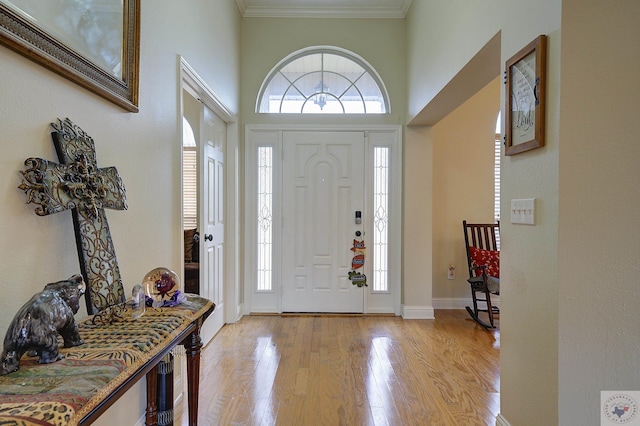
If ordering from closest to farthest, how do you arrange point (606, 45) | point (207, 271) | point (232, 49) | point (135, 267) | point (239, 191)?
1. point (606, 45)
2. point (135, 267)
3. point (207, 271)
4. point (232, 49)
5. point (239, 191)

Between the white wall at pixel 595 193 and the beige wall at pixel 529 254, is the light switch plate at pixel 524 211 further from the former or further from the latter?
the white wall at pixel 595 193

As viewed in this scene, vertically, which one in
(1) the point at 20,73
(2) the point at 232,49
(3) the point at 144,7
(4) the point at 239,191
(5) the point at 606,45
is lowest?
(4) the point at 239,191

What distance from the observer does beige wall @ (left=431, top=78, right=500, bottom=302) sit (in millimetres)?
4043

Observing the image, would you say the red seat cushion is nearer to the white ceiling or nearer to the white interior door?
the white interior door

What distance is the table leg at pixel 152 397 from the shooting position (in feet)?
5.19

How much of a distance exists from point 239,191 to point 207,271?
104 centimetres

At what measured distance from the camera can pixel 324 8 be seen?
364 centimetres

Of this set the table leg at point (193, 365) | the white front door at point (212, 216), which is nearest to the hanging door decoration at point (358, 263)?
the white front door at point (212, 216)

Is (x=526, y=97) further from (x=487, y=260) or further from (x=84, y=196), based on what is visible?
(x=487, y=260)

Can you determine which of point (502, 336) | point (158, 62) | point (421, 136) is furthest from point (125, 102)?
point (421, 136)

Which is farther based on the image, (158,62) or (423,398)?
(423,398)

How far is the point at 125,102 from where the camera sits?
1528mm

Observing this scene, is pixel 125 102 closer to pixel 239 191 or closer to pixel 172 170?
pixel 172 170

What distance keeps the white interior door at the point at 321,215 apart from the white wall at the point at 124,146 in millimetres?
1226
